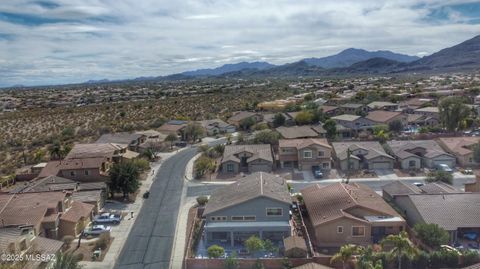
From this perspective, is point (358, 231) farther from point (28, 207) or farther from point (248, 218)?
point (28, 207)

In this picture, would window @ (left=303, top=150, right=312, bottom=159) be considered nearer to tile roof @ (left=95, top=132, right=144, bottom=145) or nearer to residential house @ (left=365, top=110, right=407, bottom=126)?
residential house @ (left=365, top=110, right=407, bottom=126)

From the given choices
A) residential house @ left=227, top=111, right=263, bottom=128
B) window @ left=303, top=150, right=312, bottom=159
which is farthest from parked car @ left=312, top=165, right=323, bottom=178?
residential house @ left=227, top=111, right=263, bottom=128

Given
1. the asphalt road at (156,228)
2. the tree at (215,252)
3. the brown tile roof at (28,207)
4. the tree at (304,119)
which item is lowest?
the asphalt road at (156,228)

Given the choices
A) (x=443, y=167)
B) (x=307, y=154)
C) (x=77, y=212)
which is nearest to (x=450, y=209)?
(x=443, y=167)

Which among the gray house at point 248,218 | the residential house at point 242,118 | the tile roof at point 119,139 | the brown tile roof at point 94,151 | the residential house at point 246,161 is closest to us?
the gray house at point 248,218

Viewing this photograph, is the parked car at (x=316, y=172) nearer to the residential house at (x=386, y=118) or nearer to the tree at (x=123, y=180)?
the tree at (x=123, y=180)

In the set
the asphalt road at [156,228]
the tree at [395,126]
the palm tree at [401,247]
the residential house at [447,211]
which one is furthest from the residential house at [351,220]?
the tree at [395,126]
